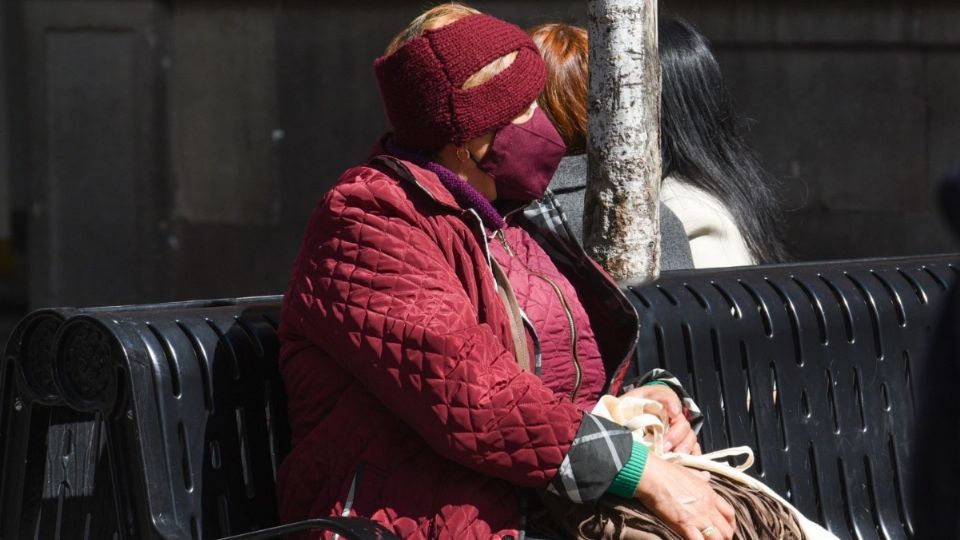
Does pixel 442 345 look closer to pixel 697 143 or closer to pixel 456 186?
pixel 456 186

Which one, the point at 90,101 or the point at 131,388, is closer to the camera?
the point at 131,388

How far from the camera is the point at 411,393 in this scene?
2568 mm

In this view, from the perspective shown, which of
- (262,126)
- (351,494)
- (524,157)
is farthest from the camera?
(262,126)

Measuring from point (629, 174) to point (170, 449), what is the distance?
1373 millimetres

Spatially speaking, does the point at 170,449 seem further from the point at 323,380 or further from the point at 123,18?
the point at 123,18

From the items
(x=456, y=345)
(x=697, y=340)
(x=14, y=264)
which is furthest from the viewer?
(x=14, y=264)

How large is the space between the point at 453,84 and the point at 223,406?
0.72 meters

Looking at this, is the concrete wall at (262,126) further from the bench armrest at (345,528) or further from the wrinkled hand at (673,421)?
the bench armrest at (345,528)

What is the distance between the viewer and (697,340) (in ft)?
11.5

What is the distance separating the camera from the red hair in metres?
4.03

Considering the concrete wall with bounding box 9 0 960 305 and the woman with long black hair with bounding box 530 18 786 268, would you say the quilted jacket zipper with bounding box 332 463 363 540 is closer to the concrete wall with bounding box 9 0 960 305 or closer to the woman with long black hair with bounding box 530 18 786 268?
the woman with long black hair with bounding box 530 18 786 268

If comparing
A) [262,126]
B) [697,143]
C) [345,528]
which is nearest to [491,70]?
[345,528]

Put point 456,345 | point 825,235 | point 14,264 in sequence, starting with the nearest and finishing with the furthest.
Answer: point 456,345 → point 825,235 → point 14,264

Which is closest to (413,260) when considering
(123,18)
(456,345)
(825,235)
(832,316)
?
(456,345)
